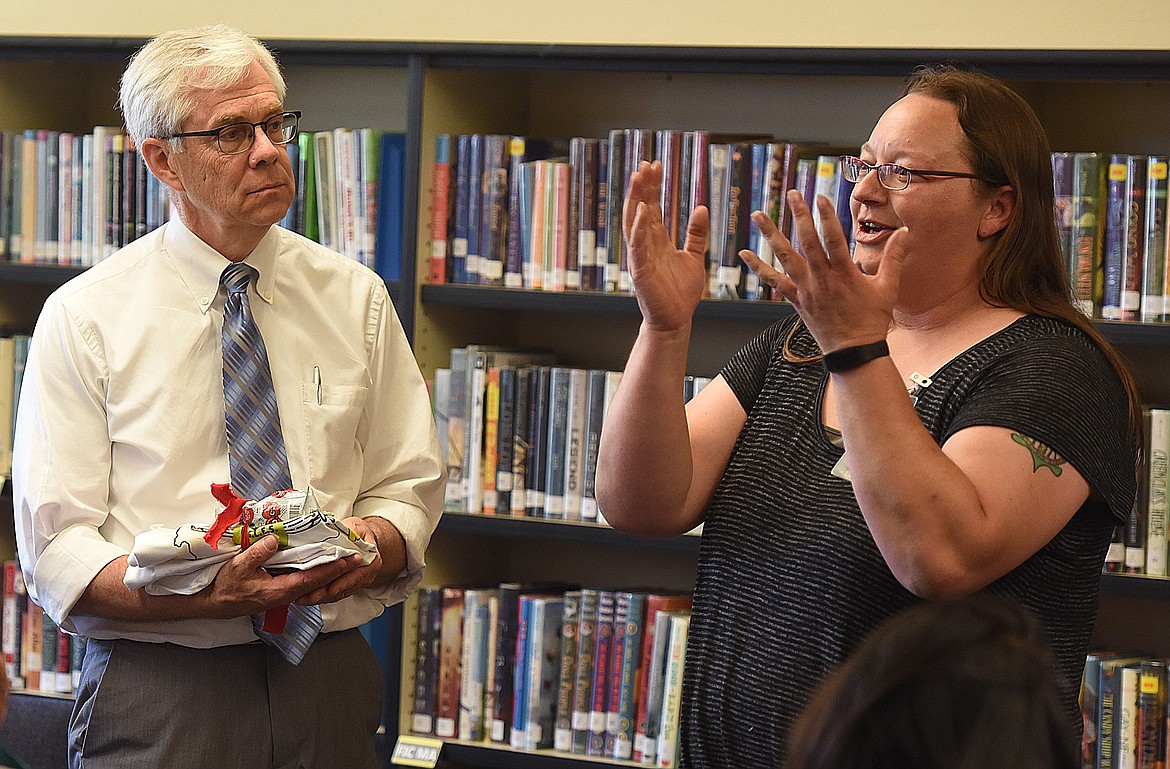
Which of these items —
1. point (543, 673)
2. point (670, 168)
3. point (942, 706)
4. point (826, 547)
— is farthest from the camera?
point (543, 673)

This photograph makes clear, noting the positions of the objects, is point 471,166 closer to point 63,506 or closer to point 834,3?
point 834,3

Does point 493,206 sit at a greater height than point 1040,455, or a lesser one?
greater

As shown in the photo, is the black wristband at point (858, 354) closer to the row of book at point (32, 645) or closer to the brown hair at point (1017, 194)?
the brown hair at point (1017, 194)

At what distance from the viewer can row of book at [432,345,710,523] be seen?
2730 millimetres

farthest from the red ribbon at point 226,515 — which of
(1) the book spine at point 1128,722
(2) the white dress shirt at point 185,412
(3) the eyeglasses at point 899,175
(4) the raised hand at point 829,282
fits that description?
(1) the book spine at point 1128,722

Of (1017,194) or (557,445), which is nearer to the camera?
(1017,194)

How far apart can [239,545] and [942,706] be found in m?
1.26

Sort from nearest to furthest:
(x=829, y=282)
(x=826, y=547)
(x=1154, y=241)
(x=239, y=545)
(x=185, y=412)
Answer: (x=829, y=282), (x=826, y=547), (x=239, y=545), (x=185, y=412), (x=1154, y=241)

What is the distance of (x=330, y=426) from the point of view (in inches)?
76.6

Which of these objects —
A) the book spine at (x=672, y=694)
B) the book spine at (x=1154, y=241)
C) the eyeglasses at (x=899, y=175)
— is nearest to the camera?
the eyeglasses at (x=899, y=175)

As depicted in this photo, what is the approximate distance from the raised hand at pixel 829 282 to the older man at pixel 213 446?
2.55 feet

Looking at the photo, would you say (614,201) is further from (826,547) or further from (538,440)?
(826,547)

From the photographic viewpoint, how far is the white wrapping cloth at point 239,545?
66.7 inches

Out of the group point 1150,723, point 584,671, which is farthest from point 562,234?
point 1150,723
